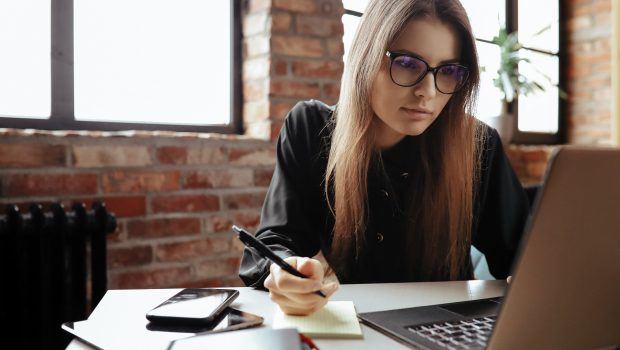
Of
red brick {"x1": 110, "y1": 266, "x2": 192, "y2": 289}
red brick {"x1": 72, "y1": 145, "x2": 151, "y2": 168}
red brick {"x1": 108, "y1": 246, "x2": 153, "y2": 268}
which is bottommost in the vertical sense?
red brick {"x1": 110, "y1": 266, "x2": 192, "y2": 289}

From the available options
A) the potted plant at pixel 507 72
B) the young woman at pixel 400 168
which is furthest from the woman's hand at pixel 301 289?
the potted plant at pixel 507 72

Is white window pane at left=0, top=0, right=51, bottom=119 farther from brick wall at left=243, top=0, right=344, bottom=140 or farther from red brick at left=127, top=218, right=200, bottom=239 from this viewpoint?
brick wall at left=243, top=0, right=344, bottom=140

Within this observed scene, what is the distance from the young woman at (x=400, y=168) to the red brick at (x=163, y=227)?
666mm

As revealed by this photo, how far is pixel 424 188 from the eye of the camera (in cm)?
122

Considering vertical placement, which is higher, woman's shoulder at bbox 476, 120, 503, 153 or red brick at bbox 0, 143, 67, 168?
woman's shoulder at bbox 476, 120, 503, 153

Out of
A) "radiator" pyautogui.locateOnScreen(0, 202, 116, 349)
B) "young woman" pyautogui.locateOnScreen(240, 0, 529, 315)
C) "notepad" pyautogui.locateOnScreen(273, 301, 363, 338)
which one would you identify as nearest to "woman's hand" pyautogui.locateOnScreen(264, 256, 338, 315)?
"notepad" pyautogui.locateOnScreen(273, 301, 363, 338)

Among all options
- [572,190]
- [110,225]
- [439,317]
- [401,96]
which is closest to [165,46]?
[110,225]

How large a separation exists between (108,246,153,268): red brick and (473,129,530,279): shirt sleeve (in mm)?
1047

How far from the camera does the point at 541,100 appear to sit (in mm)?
3547

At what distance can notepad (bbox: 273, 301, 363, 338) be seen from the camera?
67 cm

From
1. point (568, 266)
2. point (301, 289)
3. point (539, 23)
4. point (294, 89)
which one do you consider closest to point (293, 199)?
point (301, 289)

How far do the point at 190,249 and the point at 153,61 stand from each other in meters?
0.71

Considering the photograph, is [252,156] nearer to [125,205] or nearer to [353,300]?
[125,205]

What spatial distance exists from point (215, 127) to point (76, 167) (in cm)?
62
